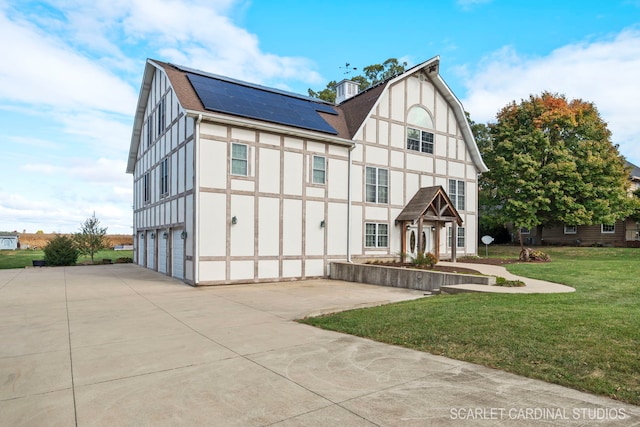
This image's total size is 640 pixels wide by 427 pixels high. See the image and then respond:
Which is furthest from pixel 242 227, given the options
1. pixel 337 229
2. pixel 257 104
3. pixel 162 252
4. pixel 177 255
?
pixel 162 252

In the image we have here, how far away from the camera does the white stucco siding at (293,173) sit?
16.6 m

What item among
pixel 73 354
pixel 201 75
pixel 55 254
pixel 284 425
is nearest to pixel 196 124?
pixel 201 75

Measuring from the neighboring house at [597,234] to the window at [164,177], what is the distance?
27.3 m

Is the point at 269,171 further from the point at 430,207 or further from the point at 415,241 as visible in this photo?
the point at 415,241

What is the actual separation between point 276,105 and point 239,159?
3600 millimetres

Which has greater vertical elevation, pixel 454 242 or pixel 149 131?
pixel 149 131

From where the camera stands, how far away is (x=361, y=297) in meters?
12.0

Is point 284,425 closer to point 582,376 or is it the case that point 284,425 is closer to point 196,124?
point 582,376

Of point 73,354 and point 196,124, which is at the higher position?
point 196,124

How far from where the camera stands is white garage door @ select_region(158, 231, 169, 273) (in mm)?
19250

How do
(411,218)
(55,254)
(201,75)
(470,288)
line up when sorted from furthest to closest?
(55,254) → (411,218) → (201,75) → (470,288)

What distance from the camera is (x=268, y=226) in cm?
1608

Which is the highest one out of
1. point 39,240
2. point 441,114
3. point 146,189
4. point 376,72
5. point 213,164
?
point 376,72

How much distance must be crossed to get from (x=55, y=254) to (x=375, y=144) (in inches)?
760
